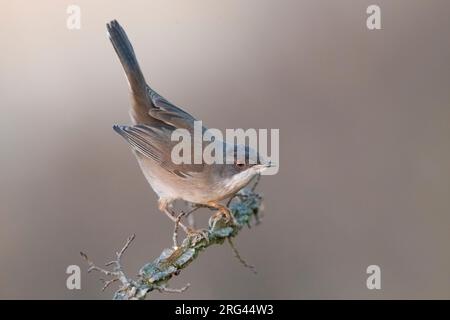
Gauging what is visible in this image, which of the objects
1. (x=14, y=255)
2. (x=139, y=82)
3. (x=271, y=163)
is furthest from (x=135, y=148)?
(x=14, y=255)

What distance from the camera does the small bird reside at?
4.84 meters

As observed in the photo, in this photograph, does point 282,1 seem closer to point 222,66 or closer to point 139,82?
point 222,66

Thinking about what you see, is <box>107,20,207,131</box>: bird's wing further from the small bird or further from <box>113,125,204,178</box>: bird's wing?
<box>113,125,204,178</box>: bird's wing

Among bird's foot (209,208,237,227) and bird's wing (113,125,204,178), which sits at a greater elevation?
bird's wing (113,125,204,178)

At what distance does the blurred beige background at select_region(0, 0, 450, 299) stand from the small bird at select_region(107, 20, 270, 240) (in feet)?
5.22

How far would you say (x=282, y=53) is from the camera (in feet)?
31.2

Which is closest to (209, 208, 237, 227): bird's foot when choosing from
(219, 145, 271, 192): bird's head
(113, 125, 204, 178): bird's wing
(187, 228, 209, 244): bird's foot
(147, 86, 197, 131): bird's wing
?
(219, 145, 271, 192): bird's head

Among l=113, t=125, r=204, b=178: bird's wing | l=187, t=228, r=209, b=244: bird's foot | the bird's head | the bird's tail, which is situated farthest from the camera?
the bird's tail

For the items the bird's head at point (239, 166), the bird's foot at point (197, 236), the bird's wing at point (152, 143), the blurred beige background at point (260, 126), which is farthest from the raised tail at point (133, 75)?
the blurred beige background at point (260, 126)

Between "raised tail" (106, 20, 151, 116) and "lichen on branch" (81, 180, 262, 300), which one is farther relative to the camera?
"raised tail" (106, 20, 151, 116)

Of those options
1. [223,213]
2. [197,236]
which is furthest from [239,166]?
[197,236]

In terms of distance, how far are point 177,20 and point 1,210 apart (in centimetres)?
367

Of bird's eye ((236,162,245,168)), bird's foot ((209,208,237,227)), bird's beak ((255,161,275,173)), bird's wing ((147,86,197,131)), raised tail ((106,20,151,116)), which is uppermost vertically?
raised tail ((106,20,151,116))

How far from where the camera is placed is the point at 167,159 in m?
5.12
